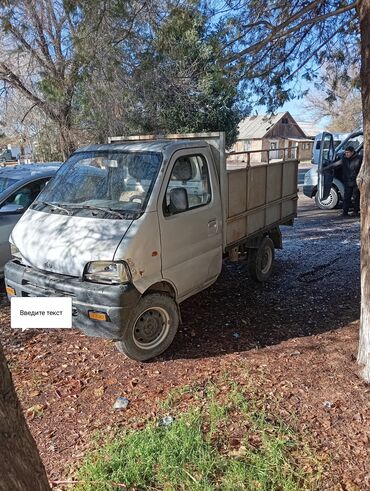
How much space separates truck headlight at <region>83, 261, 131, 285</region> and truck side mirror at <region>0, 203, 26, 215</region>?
9.23ft

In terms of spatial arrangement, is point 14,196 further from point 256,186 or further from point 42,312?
point 256,186

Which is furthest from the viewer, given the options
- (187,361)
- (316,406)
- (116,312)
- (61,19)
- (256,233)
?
(61,19)

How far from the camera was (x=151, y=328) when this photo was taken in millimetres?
3928

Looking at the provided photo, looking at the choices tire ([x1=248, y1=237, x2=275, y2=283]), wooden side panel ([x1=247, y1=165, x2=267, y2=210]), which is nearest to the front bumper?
wooden side panel ([x1=247, y1=165, x2=267, y2=210])

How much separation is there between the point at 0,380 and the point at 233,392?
2111 mm

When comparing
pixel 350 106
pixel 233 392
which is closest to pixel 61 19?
pixel 233 392

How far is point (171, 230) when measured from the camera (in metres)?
3.95

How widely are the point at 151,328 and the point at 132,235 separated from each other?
0.99 meters

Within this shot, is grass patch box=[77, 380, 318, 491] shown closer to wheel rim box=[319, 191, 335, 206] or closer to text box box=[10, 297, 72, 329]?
text box box=[10, 297, 72, 329]

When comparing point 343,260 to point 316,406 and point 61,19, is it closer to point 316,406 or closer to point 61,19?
point 316,406

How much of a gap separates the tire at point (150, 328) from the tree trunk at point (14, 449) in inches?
69.5

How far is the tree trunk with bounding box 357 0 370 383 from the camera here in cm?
302

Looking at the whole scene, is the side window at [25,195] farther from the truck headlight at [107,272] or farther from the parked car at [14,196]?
the truck headlight at [107,272]

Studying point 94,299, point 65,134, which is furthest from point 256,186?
point 65,134
